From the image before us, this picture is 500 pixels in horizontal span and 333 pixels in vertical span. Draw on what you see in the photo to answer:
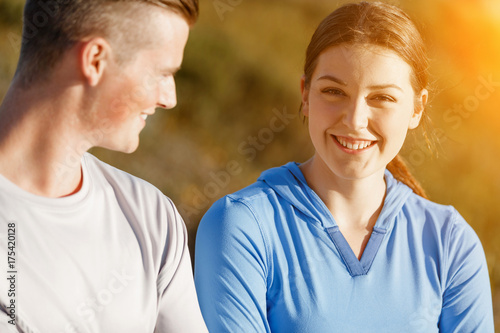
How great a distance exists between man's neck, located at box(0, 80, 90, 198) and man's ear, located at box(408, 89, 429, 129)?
79 cm

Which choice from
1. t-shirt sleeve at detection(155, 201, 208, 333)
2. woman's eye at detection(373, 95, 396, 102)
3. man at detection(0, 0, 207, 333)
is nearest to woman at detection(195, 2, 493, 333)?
woman's eye at detection(373, 95, 396, 102)

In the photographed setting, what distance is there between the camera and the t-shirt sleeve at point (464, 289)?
4.72 ft

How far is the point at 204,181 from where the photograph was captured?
2.80 meters

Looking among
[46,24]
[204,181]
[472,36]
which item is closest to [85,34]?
[46,24]

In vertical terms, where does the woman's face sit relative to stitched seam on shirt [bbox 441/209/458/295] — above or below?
above

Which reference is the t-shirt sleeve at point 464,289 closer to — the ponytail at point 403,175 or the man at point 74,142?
the ponytail at point 403,175

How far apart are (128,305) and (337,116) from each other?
0.59 metres

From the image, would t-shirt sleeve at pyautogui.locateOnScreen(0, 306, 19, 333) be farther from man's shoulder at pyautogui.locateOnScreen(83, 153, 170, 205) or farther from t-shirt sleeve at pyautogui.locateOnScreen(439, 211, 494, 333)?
t-shirt sleeve at pyautogui.locateOnScreen(439, 211, 494, 333)

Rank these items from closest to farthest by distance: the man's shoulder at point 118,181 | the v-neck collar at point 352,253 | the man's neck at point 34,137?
the man's neck at point 34,137 < the man's shoulder at point 118,181 < the v-neck collar at point 352,253

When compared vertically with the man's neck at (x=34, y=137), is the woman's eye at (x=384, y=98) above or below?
above

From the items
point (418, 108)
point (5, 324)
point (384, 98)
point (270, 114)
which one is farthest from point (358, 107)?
point (270, 114)

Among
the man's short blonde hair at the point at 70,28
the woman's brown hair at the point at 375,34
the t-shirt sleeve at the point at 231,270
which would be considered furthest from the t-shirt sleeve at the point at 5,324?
the woman's brown hair at the point at 375,34

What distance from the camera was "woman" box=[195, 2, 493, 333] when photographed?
134 centimetres

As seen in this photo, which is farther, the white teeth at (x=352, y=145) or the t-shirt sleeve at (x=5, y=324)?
the white teeth at (x=352, y=145)
